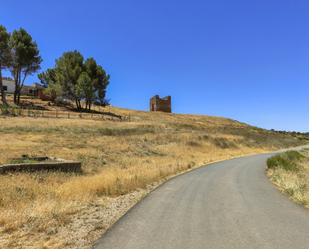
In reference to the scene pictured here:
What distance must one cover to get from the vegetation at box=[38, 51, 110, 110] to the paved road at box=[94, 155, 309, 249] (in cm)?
5822

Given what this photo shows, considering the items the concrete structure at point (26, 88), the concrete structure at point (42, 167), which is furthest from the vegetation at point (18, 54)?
the concrete structure at point (42, 167)

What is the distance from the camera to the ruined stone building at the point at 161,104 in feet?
365

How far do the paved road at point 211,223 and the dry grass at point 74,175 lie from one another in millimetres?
1452

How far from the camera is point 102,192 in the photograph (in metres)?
13.6

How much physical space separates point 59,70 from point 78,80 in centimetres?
731

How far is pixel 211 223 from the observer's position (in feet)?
29.0

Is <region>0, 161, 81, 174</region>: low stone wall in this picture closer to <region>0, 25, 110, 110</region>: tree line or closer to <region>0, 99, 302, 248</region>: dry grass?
<region>0, 99, 302, 248</region>: dry grass

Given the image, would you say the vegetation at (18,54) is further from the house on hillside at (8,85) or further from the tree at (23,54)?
the house on hillside at (8,85)

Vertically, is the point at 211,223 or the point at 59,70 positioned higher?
the point at 59,70

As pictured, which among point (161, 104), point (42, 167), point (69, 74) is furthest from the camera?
point (161, 104)

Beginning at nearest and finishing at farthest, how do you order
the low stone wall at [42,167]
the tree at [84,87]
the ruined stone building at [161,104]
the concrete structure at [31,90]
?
1. the low stone wall at [42,167]
2. the tree at [84,87]
3. the concrete structure at [31,90]
4. the ruined stone building at [161,104]

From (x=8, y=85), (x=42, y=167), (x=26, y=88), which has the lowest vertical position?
(x=42, y=167)

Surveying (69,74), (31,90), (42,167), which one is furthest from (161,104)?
(42,167)

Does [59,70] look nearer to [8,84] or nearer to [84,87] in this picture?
[84,87]
